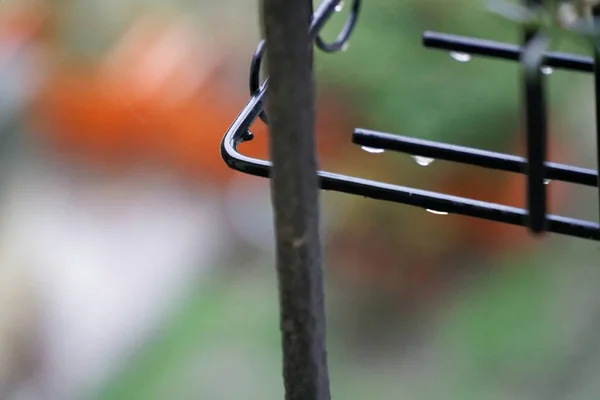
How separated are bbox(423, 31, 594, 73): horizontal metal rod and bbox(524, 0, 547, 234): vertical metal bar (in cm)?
13

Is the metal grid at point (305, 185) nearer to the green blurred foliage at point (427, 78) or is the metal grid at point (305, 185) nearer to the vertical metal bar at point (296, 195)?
the vertical metal bar at point (296, 195)

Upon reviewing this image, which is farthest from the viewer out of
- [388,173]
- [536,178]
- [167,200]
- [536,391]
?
[167,200]

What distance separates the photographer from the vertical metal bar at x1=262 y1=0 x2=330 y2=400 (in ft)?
0.54

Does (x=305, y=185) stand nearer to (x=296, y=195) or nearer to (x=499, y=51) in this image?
(x=296, y=195)

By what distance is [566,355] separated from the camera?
2.72ft

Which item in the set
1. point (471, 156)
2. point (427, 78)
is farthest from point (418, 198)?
point (427, 78)

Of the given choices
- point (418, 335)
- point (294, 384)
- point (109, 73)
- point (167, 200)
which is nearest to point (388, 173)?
point (418, 335)

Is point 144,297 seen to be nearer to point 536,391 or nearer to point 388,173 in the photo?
point 388,173

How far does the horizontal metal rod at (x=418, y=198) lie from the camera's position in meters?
0.22

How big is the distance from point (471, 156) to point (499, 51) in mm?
88

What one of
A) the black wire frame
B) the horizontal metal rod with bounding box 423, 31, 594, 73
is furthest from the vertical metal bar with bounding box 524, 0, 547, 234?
the horizontal metal rod with bounding box 423, 31, 594, 73

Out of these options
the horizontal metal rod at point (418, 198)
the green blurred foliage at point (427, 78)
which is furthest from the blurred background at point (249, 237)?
the horizontal metal rod at point (418, 198)

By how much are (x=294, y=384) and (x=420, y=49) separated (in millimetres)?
757

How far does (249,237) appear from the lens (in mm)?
1003
